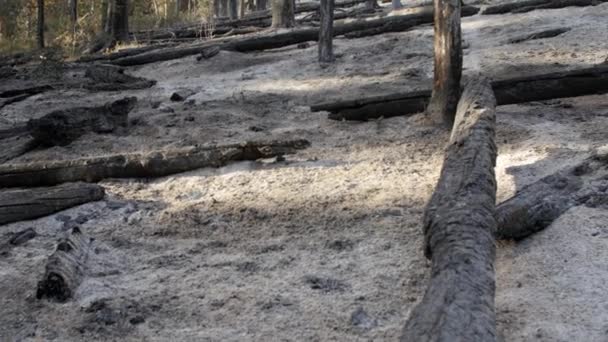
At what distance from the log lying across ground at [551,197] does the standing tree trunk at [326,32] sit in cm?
768

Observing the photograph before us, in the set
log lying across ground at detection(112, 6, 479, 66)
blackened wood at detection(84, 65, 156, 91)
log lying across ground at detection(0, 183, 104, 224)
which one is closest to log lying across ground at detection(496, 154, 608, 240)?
log lying across ground at detection(0, 183, 104, 224)

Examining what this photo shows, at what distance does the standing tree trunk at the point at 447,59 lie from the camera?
8078mm

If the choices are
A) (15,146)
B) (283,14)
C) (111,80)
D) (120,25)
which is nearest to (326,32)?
(111,80)

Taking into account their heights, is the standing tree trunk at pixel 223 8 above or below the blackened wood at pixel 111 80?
below

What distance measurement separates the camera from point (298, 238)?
5484 mm

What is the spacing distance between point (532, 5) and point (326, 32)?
5.87m

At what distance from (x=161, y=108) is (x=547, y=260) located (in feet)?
23.7

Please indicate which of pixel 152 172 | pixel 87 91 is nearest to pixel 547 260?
pixel 152 172

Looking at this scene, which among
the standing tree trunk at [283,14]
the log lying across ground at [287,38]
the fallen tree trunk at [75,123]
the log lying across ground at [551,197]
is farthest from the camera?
the standing tree trunk at [283,14]

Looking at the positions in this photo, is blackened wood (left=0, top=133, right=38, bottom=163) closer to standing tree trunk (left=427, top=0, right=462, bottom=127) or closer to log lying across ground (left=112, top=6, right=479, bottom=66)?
standing tree trunk (left=427, top=0, right=462, bottom=127)

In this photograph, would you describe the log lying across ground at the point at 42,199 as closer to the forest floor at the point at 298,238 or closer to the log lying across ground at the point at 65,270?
the forest floor at the point at 298,238

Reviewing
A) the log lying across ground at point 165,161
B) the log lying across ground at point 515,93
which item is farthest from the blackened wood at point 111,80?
the log lying across ground at point 165,161

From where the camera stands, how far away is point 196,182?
7.03m

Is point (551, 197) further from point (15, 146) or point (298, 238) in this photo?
point (15, 146)
